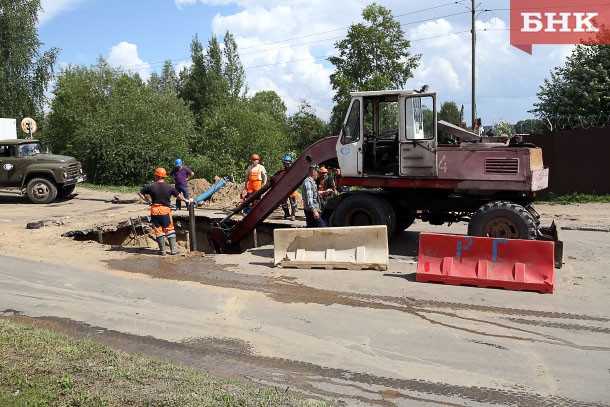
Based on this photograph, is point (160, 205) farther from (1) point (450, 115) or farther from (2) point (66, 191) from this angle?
(1) point (450, 115)

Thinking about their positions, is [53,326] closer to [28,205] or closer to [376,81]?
[28,205]

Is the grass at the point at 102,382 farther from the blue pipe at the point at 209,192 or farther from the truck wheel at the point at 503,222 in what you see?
the blue pipe at the point at 209,192

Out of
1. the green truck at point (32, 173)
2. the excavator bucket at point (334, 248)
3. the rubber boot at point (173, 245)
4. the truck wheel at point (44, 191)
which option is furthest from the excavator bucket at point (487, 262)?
the truck wheel at point (44, 191)

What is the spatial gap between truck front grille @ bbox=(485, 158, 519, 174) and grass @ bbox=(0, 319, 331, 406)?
6563mm

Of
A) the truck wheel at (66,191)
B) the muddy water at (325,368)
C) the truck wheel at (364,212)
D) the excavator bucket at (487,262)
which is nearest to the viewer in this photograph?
the muddy water at (325,368)

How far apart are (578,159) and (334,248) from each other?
12.2m

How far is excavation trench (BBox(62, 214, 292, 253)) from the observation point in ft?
48.8

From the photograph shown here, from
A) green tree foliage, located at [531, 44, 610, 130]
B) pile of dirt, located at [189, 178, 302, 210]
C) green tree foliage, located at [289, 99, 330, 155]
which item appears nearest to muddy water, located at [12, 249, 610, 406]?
pile of dirt, located at [189, 178, 302, 210]

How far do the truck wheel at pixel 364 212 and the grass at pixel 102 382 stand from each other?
6.33 metres

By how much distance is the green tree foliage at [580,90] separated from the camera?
23328 millimetres

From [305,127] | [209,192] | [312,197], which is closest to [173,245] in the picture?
[312,197]

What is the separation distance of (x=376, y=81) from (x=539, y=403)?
99.4 ft

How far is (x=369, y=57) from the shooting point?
35.2 m

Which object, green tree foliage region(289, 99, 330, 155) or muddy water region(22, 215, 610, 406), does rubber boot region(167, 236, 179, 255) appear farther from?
green tree foliage region(289, 99, 330, 155)
